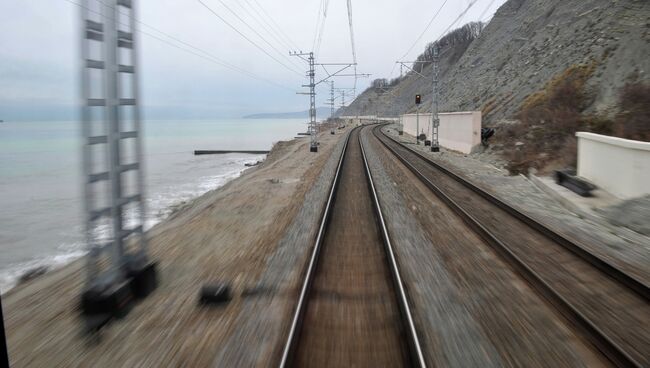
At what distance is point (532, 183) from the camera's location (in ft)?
55.1

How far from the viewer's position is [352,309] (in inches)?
238

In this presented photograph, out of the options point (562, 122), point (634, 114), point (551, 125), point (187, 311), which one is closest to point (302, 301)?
point (187, 311)

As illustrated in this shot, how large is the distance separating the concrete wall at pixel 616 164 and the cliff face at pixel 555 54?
872 centimetres

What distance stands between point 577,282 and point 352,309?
3621 mm

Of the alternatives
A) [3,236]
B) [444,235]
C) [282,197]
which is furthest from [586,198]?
[3,236]

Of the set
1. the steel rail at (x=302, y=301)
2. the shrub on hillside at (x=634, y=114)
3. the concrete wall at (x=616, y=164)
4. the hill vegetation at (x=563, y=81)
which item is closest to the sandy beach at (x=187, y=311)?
the steel rail at (x=302, y=301)

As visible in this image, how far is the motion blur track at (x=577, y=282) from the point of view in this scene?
5.11 metres

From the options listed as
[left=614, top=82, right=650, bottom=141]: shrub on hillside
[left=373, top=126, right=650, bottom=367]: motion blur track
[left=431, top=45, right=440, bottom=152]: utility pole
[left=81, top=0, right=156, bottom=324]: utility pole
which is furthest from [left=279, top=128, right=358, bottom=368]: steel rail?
[left=431, top=45, right=440, bottom=152]: utility pole

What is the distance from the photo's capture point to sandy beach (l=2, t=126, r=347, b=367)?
16.3 feet

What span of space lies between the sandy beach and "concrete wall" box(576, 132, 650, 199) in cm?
784

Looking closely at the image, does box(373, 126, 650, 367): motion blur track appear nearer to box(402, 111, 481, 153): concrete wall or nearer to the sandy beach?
the sandy beach

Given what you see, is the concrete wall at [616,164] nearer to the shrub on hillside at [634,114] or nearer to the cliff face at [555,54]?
the shrub on hillside at [634,114]

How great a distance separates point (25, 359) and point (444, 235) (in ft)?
25.4

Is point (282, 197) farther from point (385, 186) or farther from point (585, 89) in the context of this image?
point (585, 89)
